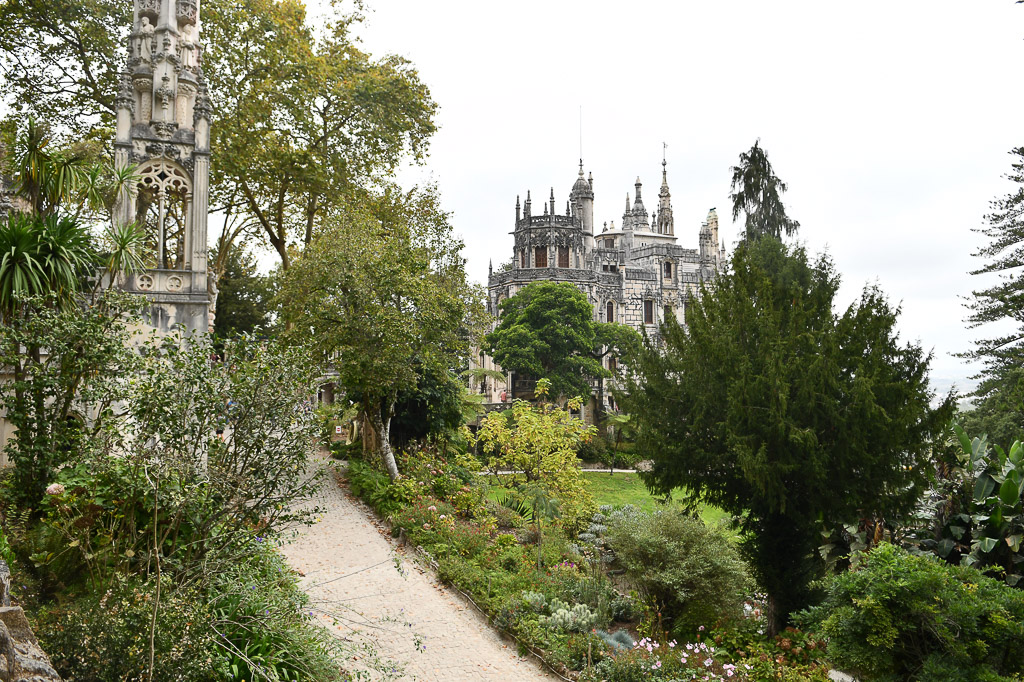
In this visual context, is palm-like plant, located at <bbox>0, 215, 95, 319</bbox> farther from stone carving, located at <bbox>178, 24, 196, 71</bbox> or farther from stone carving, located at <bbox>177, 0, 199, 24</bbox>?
stone carving, located at <bbox>177, 0, 199, 24</bbox>

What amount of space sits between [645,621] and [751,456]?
3.21 m

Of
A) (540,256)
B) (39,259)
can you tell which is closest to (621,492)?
(39,259)

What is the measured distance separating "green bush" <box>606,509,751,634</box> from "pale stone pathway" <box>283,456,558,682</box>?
8.94 feet

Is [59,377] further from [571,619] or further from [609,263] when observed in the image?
[609,263]

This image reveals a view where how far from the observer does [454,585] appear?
11.9 meters

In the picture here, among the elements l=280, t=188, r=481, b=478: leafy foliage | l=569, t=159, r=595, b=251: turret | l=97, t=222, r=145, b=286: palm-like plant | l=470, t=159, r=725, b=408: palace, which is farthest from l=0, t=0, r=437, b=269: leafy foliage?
l=569, t=159, r=595, b=251: turret

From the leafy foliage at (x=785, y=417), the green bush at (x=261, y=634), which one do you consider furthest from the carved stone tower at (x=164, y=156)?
the leafy foliage at (x=785, y=417)

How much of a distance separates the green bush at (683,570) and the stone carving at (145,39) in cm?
1283

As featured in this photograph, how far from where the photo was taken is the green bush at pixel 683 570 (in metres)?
11.1

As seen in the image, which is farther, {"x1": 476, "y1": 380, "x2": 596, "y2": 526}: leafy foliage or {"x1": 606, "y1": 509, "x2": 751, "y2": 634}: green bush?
{"x1": 476, "y1": 380, "x2": 596, "y2": 526}: leafy foliage

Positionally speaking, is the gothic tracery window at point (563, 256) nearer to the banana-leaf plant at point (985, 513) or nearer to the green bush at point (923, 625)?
the banana-leaf plant at point (985, 513)

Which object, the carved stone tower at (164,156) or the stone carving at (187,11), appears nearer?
the carved stone tower at (164,156)

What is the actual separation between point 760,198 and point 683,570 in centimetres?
1462

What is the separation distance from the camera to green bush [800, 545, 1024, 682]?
715cm
